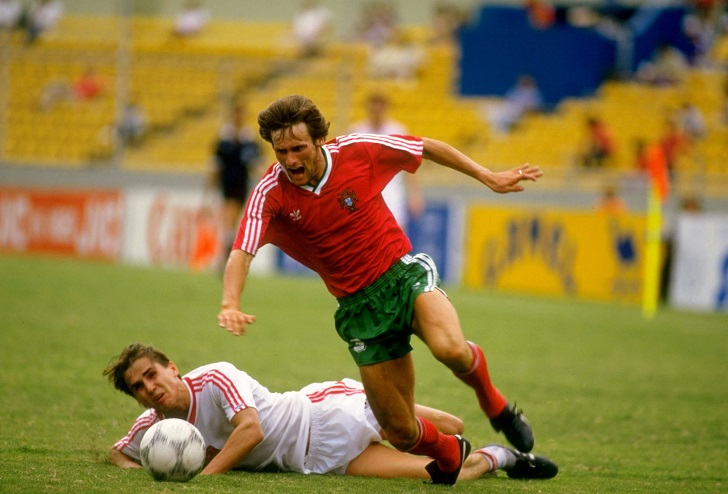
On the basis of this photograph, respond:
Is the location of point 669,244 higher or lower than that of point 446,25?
lower

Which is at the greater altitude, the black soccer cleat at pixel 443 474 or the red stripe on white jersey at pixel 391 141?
the red stripe on white jersey at pixel 391 141

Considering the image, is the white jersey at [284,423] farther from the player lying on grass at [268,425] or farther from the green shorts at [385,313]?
the green shorts at [385,313]

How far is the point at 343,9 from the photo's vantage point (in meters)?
31.1

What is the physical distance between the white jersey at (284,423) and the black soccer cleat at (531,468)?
2.45 feet

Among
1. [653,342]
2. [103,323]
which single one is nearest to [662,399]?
[653,342]

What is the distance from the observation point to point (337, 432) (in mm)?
5961

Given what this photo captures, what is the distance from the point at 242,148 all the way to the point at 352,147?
11.9 meters

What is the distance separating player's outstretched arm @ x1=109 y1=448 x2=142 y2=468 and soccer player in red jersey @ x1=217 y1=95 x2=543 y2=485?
1.13 m

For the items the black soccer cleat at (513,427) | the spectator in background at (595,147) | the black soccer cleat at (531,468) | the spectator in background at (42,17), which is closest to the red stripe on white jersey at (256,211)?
the black soccer cleat at (513,427)

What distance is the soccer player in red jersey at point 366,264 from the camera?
5594 millimetres

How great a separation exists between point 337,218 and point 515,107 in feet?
63.6

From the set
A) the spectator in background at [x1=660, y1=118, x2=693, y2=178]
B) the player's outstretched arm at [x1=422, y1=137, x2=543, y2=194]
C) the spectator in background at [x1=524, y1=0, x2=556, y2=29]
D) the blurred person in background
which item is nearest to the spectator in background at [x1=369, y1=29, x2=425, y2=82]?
the spectator in background at [x1=524, y1=0, x2=556, y2=29]

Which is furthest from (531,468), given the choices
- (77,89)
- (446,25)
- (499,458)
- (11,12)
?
(11,12)

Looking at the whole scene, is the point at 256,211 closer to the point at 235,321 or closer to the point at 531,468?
the point at 235,321
